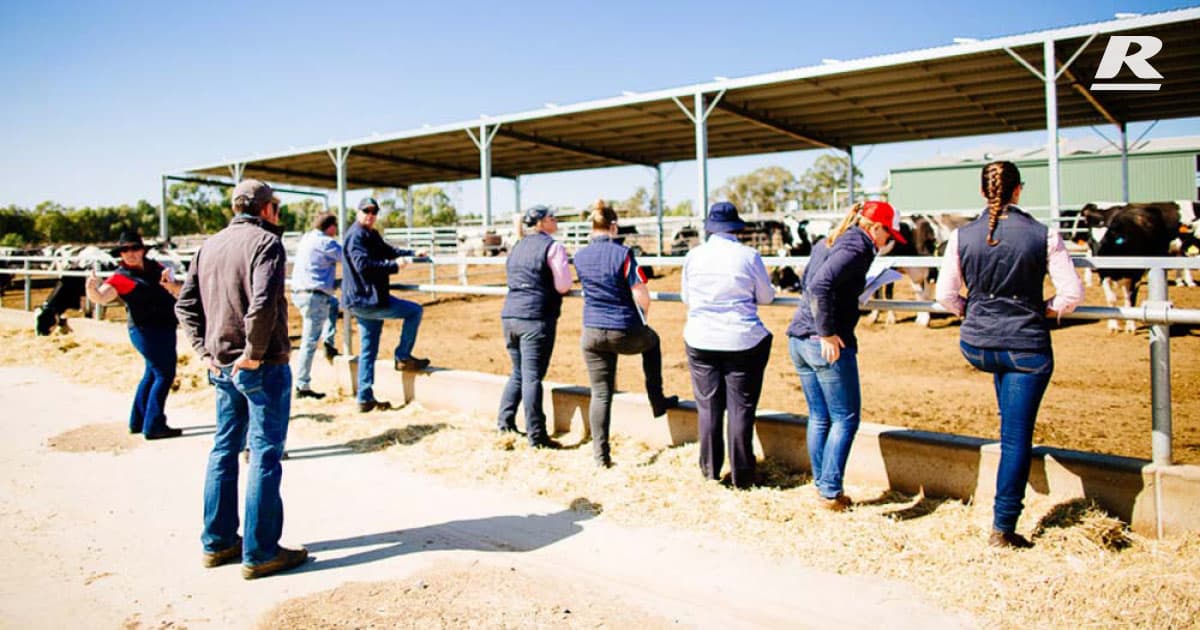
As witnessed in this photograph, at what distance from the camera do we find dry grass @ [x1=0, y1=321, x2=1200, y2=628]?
290 centimetres

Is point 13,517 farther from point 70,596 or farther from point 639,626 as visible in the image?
point 639,626

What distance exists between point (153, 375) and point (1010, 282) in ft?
19.4

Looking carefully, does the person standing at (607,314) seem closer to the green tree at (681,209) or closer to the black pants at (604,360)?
the black pants at (604,360)

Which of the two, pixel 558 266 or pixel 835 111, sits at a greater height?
pixel 835 111

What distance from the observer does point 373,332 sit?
21.5 feet

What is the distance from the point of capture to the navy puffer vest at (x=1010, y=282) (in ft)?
10.8

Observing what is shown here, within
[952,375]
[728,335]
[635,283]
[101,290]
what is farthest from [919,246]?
[101,290]

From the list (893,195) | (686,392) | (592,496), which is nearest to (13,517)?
(592,496)

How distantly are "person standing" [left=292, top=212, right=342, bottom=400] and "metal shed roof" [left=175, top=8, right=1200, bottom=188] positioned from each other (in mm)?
9248

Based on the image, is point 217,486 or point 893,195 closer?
point 217,486

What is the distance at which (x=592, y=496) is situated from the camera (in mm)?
4398

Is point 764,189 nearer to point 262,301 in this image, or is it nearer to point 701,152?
point 701,152

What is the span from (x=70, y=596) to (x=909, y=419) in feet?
17.8

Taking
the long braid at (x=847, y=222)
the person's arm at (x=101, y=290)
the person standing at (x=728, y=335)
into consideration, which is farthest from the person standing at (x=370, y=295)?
the long braid at (x=847, y=222)
